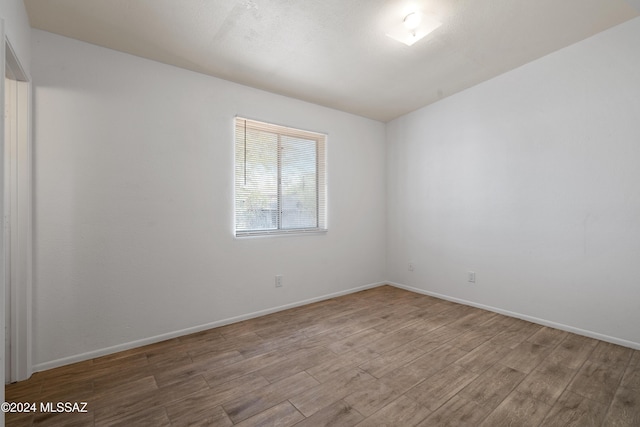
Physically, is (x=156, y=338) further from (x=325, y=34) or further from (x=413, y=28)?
(x=413, y=28)

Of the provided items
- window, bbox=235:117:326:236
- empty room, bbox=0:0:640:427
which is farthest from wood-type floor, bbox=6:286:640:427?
window, bbox=235:117:326:236

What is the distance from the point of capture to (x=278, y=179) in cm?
353

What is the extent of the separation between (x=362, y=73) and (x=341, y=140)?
1.12 metres

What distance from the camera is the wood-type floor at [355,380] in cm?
164

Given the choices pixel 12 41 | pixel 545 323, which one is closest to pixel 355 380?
pixel 545 323

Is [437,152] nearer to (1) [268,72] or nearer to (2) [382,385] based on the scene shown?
(1) [268,72]

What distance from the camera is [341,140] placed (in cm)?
403

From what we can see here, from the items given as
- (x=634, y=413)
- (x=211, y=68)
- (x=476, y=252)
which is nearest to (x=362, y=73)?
(x=211, y=68)

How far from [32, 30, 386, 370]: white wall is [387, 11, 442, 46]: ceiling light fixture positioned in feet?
5.11

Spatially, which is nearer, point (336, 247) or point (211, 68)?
point (211, 68)

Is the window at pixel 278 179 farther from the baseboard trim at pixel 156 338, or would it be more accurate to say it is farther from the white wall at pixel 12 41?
the white wall at pixel 12 41

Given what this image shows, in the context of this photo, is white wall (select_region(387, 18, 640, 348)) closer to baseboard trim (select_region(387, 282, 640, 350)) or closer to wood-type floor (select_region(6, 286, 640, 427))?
baseboard trim (select_region(387, 282, 640, 350))

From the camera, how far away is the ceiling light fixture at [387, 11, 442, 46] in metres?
2.16

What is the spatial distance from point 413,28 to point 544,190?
2.12 m
